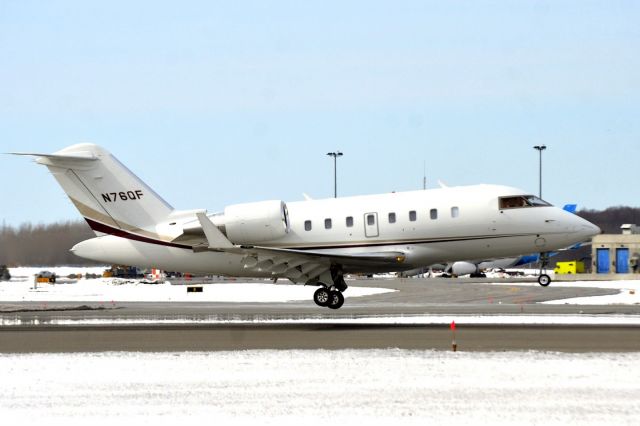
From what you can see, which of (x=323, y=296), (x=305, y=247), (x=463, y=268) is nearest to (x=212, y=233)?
(x=305, y=247)

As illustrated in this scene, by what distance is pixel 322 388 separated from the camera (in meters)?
15.4

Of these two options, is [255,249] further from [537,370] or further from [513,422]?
[513,422]

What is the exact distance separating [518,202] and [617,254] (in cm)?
5580

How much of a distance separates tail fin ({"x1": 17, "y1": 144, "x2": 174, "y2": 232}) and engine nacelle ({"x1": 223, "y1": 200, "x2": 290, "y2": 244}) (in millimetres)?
2693

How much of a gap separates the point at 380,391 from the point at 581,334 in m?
10.6

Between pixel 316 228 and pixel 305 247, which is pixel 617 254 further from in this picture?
pixel 305 247

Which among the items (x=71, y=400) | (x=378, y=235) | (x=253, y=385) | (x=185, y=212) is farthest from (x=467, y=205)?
(x=71, y=400)

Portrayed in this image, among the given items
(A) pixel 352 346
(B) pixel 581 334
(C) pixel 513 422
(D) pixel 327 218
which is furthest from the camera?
(D) pixel 327 218

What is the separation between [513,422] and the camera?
12.3 m

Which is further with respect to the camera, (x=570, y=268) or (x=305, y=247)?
(x=570, y=268)

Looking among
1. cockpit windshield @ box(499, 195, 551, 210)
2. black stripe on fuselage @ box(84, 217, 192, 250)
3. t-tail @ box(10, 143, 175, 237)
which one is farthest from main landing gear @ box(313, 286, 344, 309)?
cockpit windshield @ box(499, 195, 551, 210)

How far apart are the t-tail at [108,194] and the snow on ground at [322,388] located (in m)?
10.8

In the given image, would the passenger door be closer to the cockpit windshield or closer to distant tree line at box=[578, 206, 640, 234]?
the cockpit windshield

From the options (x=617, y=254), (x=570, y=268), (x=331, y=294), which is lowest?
(x=331, y=294)
